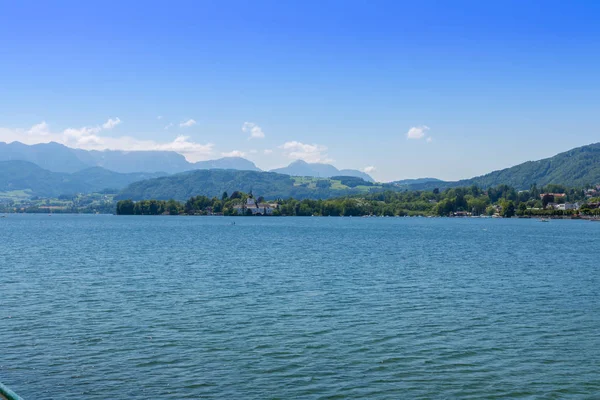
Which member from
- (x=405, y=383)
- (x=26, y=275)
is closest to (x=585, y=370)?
(x=405, y=383)

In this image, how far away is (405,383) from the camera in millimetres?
20203

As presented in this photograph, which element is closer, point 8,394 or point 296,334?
point 8,394

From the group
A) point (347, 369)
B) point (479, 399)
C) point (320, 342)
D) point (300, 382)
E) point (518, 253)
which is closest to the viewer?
point (479, 399)

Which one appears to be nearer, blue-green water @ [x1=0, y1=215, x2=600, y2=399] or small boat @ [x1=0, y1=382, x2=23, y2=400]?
small boat @ [x1=0, y1=382, x2=23, y2=400]

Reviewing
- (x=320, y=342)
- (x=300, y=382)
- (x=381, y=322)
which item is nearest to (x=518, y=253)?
(x=381, y=322)

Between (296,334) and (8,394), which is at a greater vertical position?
(8,394)

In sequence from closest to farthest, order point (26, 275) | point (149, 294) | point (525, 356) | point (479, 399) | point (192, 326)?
point (479, 399) < point (525, 356) < point (192, 326) < point (149, 294) < point (26, 275)

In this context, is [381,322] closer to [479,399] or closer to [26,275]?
[479,399]

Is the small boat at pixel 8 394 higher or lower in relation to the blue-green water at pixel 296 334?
higher

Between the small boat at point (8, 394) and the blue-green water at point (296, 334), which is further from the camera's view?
the blue-green water at point (296, 334)

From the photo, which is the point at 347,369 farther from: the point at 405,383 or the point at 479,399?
the point at 479,399

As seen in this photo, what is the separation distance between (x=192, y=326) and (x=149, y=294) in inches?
424

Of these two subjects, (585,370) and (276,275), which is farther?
(276,275)

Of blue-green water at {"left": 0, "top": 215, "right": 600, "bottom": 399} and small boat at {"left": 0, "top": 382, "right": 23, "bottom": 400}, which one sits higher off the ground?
small boat at {"left": 0, "top": 382, "right": 23, "bottom": 400}
